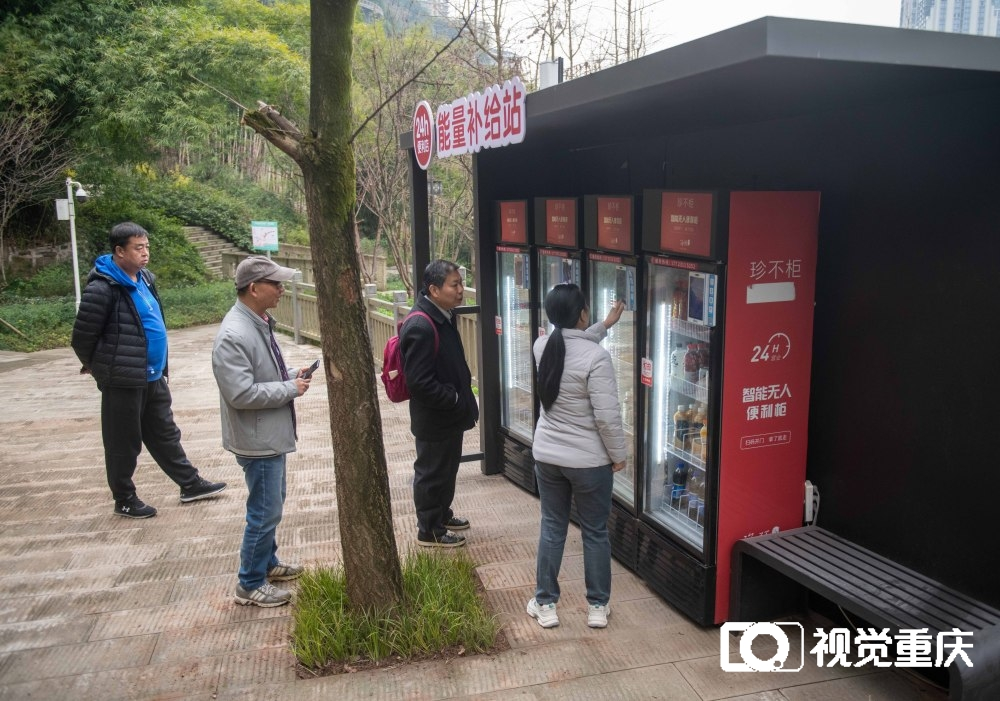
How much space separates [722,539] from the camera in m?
4.14

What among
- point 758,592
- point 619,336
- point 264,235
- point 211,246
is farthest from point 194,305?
point 758,592

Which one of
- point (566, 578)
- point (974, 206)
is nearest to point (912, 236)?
point (974, 206)

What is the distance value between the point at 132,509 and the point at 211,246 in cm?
2284

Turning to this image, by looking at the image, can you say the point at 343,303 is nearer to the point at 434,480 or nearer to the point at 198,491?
the point at 434,480

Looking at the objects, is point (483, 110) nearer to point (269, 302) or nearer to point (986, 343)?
point (269, 302)

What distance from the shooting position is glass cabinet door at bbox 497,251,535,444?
6.45 metres

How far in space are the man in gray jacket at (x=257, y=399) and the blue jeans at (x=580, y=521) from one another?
4.41 feet

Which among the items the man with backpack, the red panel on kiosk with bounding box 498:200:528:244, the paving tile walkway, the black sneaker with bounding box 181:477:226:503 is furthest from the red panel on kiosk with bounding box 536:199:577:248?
the black sneaker with bounding box 181:477:226:503

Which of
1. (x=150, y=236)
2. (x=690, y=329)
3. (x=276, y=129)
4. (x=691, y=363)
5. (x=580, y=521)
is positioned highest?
(x=276, y=129)

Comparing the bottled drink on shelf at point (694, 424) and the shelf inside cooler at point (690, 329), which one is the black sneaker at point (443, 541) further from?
the shelf inside cooler at point (690, 329)

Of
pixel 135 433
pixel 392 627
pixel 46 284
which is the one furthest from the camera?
pixel 46 284

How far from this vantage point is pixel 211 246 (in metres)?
27.2

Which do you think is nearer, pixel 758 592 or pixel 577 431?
pixel 577 431

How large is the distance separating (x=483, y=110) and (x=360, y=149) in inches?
388
